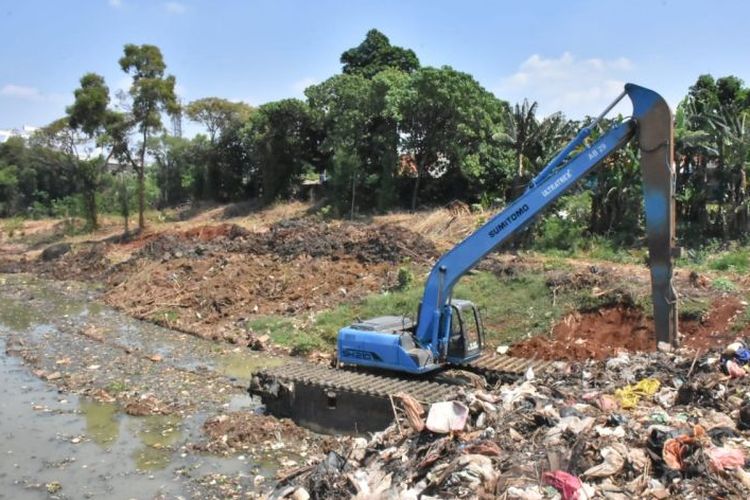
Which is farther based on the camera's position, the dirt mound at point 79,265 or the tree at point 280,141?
the tree at point 280,141

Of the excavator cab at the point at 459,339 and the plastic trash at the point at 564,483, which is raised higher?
the excavator cab at the point at 459,339

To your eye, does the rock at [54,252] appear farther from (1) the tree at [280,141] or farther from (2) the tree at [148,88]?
(1) the tree at [280,141]

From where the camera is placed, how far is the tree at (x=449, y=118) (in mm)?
28672

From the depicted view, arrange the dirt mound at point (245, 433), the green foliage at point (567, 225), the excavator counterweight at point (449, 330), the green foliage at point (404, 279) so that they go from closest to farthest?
the excavator counterweight at point (449, 330), the dirt mound at point (245, 433), the green foliage at point (404, 279), the green foliage at point (567, 225)

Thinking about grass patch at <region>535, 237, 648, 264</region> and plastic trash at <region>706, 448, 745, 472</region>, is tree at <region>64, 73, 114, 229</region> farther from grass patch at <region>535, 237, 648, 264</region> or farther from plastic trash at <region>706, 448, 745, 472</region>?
plastic trash at <region>706, 448, 745, 472</region>

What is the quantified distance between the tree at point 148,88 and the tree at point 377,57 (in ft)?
34.5

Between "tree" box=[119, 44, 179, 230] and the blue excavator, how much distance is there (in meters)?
25.7

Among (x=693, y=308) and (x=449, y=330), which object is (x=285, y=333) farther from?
(x=693, y=308)

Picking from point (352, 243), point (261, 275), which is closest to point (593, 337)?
point (352, 243)

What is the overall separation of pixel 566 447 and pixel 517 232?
14.2 ft

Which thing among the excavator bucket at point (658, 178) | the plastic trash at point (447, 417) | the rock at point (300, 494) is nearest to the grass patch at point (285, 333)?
the excavator bucket at point (658, 178)

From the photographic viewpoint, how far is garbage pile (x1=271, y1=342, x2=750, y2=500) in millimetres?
5953

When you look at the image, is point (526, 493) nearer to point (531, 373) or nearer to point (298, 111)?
point (531, 373)

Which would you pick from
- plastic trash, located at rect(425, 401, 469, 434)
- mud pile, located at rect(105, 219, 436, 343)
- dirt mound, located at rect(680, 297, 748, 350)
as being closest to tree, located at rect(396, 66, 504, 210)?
mud pile, located at rect(105, 219, 436, 343)
